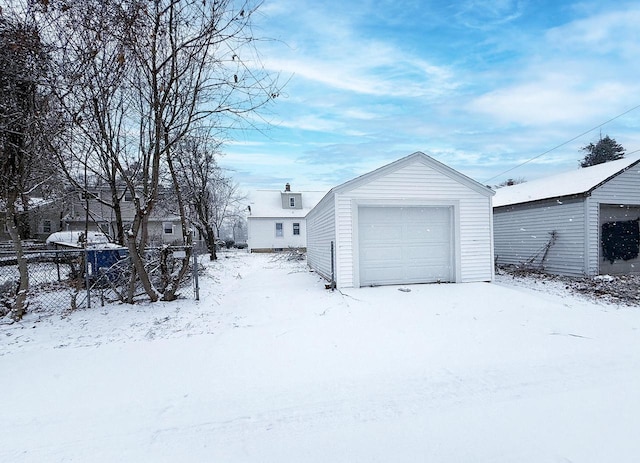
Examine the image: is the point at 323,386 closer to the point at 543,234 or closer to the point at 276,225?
the point at 543,234

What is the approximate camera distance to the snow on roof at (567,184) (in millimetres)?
10086

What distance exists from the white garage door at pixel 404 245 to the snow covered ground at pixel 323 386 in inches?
100

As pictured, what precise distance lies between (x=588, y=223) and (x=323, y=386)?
10731 millimetres

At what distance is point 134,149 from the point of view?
316 inches

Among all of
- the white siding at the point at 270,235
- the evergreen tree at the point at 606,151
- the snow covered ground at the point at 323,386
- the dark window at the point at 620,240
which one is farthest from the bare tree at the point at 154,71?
the evergreen tree at the point at 606,151

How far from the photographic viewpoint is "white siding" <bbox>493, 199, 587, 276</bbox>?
10.0m

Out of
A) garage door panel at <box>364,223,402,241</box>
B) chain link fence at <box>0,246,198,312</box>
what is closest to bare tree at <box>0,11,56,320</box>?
chain link fence at <box>0,246,198,312</box>

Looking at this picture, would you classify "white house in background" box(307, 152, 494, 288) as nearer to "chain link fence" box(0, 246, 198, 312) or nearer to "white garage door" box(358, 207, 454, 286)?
"white garage door" box(358, 207, 454, 286)

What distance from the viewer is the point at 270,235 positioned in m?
26.5

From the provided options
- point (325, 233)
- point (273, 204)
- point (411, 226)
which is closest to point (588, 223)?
point (411, 226)

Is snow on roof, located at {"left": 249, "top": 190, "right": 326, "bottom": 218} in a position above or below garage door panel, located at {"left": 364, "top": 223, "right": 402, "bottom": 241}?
above

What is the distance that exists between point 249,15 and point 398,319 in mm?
5944

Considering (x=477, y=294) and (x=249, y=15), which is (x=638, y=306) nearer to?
(x=477, y=294)

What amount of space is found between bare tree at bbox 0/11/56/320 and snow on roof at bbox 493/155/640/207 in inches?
527
